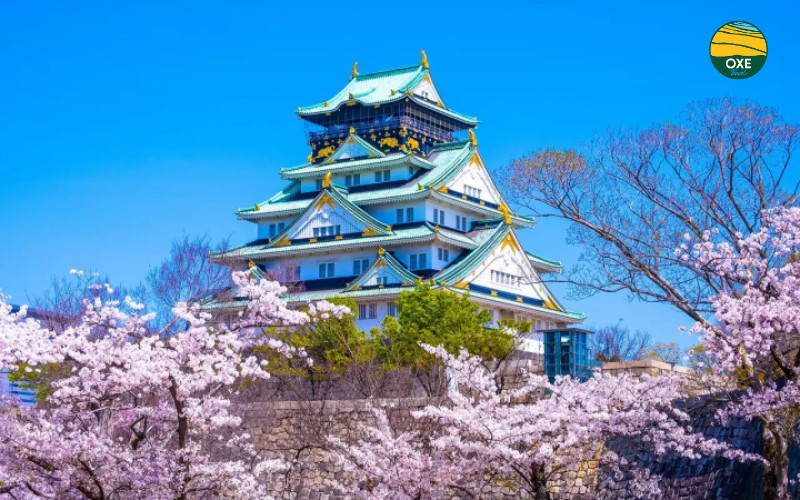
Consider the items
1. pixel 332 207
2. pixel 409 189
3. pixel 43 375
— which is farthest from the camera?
pixel 332 207

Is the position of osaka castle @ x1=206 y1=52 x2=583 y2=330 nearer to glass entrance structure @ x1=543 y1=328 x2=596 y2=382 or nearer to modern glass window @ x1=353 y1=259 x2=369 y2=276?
modern glass window @ x1=353 y1=259 x2=369 y2=276

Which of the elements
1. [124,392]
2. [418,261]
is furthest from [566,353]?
[418,261]

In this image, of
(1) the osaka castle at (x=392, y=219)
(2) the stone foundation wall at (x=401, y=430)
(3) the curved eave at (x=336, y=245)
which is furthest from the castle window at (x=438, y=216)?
(2) the stone foundation wall at (x=401, y=430)

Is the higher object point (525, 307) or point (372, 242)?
point (372, 242)

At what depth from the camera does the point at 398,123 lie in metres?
54.5

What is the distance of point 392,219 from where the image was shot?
50.9 meters

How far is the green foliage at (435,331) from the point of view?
31781 millimetres

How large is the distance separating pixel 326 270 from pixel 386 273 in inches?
167

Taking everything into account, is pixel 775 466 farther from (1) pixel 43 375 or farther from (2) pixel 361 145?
(2) pixel 361 145

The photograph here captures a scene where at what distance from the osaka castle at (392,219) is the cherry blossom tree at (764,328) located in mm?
27506

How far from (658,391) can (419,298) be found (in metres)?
22.0

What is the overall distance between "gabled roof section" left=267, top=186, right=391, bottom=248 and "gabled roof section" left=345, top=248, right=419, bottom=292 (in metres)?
1.73

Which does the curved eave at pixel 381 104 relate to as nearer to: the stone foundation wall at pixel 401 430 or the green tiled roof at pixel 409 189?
the green tiled roof at pixel 409 189

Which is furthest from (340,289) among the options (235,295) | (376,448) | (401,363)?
(376,448)
